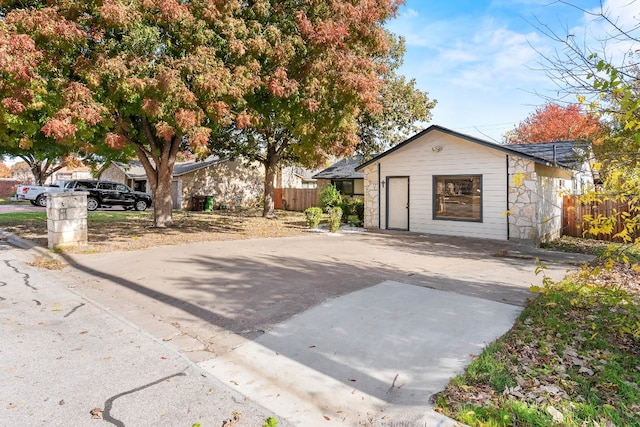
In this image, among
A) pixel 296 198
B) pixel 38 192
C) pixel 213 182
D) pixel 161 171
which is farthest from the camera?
pixel 213 182

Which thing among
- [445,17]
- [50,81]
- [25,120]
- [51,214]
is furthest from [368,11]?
[51,214]

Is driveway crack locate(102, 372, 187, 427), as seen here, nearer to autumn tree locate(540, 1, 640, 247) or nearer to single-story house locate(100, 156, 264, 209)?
autumn tree locate(540, 1, 640, 247)

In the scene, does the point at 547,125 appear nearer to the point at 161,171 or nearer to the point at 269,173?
the point at 269,173

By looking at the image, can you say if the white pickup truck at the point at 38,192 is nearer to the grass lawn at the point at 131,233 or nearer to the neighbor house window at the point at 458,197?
the grass lawn at the point at 131,233

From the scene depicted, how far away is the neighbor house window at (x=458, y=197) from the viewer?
1266 cm

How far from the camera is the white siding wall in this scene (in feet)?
39.9

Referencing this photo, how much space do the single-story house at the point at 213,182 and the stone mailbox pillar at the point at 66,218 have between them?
51.5 ft

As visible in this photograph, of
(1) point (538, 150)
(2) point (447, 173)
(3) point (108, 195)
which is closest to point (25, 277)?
(2) point (447, 173)

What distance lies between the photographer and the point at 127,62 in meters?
8.85

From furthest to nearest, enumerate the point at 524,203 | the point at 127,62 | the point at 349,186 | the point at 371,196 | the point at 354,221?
the point at 349,186 → the point at 354,221 → the point at 371,196 → the point at 524,203 → the point at 127,62

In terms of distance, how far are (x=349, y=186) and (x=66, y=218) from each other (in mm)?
19041

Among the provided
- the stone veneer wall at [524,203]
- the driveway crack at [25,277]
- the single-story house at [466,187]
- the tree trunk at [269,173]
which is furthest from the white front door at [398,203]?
the driveway crack at [25,277]

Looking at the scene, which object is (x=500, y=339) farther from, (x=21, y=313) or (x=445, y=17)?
(x=445, y=17)

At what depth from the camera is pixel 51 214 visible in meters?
9.32
